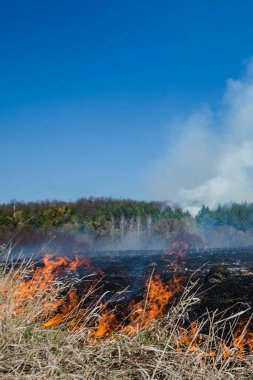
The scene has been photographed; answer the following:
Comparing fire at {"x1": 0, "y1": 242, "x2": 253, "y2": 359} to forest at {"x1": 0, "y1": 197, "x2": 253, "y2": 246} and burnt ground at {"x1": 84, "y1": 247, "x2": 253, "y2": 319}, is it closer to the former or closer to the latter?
burnt ground at {"x1": 84, "y1": 247, "x2": 253, "y2": 319}

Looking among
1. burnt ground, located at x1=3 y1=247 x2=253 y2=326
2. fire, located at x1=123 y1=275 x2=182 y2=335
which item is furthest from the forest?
fire, located at x1=123 y1=275 x2=182 y2=335

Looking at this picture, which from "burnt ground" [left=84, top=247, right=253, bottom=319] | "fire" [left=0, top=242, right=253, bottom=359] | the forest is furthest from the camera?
the forest

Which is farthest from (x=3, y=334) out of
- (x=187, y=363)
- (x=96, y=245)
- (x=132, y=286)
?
(x=96, y=245)

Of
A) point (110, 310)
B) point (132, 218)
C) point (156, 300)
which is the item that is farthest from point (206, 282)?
point (132, 218)

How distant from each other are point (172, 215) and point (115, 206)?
20.2 ft

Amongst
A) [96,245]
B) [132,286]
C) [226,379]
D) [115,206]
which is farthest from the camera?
[115,206]

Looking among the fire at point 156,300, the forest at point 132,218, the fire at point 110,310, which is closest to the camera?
the fire at point 110,310

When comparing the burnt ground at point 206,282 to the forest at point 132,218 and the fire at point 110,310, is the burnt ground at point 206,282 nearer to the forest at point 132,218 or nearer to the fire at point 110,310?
the fire at point 110,310

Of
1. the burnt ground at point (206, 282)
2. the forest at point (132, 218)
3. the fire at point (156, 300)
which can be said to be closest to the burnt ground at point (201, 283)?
the burnt ground at point (206, 282)

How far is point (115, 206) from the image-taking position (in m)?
48.9

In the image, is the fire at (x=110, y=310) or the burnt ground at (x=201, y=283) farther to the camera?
the burnt ground at (x=201, y=283)

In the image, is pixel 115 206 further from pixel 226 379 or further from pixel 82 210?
pixel 226 379

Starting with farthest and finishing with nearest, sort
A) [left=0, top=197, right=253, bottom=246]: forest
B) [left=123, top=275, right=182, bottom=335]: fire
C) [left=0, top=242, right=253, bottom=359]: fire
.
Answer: [left=0, top=197, right=253, bottom=246]: forest
[left=123, top=275, right=182, bottom=335]: fire
[left=0, top=242, right=253, bottom=359]: fire

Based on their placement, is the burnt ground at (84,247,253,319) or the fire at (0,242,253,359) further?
the burnt ground at (84,247,253,319)
